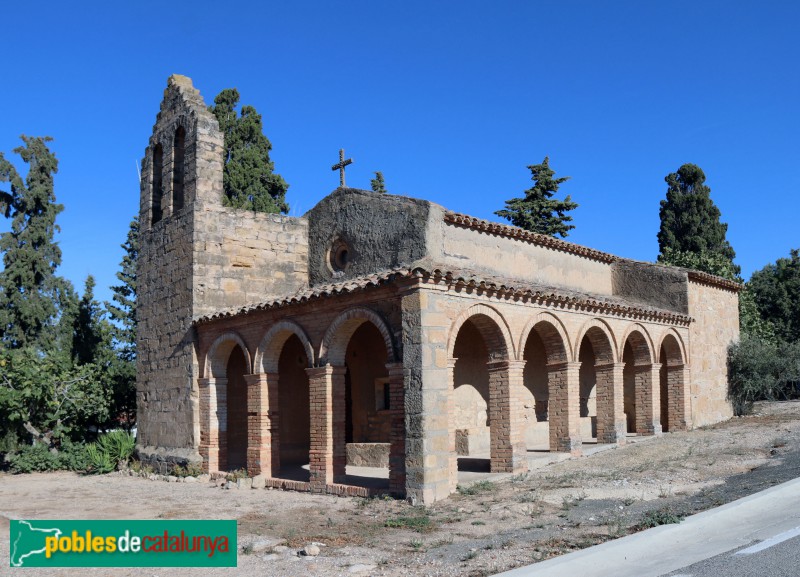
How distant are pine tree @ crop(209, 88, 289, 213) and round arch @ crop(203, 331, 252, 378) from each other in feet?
36.9

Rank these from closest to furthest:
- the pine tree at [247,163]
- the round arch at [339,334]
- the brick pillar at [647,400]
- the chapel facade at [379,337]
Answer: the chapel facade at [379,337] < the round arch at [339,334] < the brick pillar at [647,400] < the pine tree at [247,163]

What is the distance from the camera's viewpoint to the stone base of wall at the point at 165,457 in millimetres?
15000

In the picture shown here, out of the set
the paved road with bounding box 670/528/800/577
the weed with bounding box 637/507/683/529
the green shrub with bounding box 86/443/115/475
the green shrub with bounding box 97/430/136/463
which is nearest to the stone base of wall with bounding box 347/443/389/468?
the green shrub with bounding box 97/430/136/463

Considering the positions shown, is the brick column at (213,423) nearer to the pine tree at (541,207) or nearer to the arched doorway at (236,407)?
the arched doorway at (236,407)

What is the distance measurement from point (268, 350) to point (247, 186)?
13.3m

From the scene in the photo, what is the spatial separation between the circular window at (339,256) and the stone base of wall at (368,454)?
363 cm

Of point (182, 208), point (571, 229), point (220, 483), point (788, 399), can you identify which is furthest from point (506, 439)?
point (571, 229)

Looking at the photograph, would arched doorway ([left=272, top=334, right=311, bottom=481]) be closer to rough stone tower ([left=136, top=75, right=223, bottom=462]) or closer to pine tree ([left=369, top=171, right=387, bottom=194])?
rough stone tower ([left=136, top=75, right=223, bottom=462])

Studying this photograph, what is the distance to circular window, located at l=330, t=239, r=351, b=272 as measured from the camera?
1546 centimetres

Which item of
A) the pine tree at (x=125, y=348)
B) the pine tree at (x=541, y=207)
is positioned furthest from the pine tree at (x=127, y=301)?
the pine tree at (x=541, y=207)

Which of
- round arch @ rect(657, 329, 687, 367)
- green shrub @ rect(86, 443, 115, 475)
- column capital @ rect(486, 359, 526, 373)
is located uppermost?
round arch @ rect(657, 329, 687, 367)

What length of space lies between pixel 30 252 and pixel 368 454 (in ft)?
41.8

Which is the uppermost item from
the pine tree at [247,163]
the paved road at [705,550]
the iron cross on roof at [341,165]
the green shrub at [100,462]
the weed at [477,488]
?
the pine tree at [247,163]

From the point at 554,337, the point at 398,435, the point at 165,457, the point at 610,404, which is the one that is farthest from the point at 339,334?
the point at 610,404
